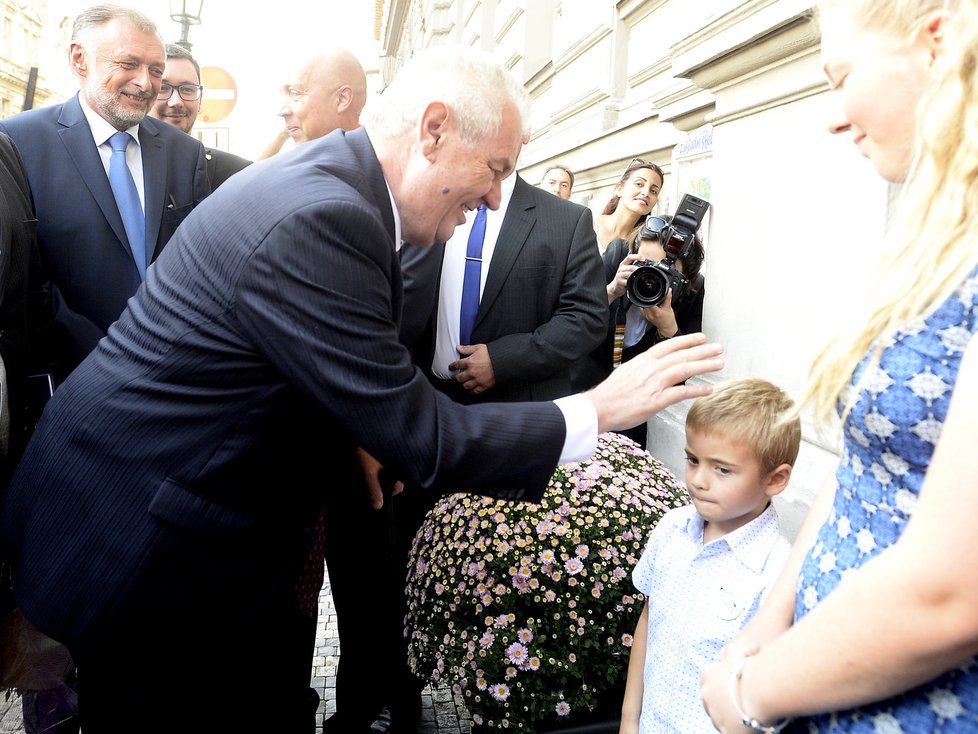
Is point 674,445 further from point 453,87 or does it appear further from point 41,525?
point 41,525

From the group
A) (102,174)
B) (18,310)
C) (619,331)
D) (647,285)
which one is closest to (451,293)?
(647,285)

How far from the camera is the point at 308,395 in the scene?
1609 mm

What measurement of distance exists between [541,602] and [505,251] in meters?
1.37

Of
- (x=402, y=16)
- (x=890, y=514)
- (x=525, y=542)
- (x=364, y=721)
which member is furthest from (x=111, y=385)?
(x=402, y=16)

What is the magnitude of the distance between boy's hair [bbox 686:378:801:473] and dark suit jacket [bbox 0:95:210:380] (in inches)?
77.7

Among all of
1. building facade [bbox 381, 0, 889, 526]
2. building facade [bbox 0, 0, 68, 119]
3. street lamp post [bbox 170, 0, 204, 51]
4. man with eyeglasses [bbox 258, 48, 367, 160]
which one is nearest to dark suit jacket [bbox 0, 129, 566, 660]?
building facade [bbox 381, 0, 889, 526]

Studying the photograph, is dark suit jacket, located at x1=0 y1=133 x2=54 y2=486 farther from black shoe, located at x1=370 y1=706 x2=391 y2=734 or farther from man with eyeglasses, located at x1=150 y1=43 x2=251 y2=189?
man with eyeglasses, located at x1=150 y1=43 x2=251 y2=189

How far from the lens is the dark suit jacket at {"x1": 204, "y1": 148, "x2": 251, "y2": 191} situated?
364cm

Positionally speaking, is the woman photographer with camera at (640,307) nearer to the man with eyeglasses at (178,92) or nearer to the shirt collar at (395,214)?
the shirt collar at (395,214)

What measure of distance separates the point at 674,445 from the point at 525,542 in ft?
5.09

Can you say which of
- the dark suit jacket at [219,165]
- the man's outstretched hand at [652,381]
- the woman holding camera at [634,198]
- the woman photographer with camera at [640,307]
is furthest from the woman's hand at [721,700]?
the woman holding camera at [634,198]

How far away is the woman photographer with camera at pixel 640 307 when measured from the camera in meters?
3.52

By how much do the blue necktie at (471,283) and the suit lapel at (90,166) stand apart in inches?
46.9

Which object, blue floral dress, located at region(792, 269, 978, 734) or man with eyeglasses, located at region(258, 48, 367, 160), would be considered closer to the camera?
blue floral dress, located at region(792, 269, 978, 734)
